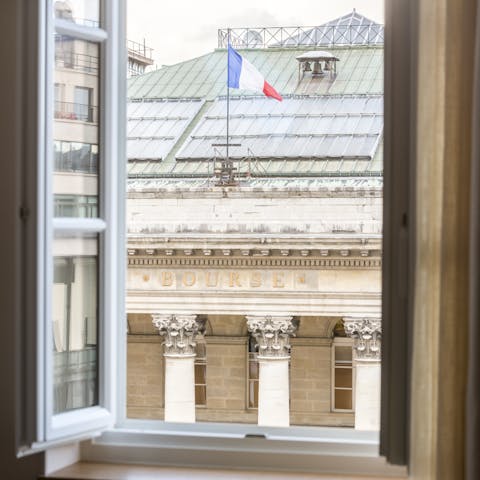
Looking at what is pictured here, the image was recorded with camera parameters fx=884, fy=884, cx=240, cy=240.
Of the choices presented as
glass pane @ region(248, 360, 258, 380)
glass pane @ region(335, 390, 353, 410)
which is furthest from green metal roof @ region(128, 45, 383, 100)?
glass pane @ region(335, 390, 353, 410)

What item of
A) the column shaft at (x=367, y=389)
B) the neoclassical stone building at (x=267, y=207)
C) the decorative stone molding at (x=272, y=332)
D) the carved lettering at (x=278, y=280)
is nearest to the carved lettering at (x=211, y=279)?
the neoclassical stone building at (x=267, y=207)

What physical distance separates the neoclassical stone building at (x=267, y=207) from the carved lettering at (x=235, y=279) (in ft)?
0.11

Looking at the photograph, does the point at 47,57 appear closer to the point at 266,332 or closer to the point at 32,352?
the point at 32,352

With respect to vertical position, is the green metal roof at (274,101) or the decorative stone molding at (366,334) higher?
the green metal roof at (274,101)

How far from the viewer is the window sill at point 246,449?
5.46 feet

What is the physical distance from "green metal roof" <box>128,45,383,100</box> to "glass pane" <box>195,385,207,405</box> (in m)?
5.29

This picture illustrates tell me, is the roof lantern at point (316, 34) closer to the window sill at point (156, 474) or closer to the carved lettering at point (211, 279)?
the carved lettering at point (211, 279)

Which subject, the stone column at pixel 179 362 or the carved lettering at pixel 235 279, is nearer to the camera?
the carved lettering at pixel 235 279

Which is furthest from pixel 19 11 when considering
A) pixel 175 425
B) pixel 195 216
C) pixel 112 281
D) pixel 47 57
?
pixel 195 216

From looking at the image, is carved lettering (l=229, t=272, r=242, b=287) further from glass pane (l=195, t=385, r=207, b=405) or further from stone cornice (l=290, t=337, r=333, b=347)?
glass pane (l=195, t=385, r=207, b=405)

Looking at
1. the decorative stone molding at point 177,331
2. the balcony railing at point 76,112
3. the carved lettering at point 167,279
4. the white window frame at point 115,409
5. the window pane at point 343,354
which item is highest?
the balcony railing at point 76,112

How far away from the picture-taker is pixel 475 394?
1.32 meters

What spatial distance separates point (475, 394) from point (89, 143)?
84cm

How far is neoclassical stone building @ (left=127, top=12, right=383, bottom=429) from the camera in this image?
41.3 feet
